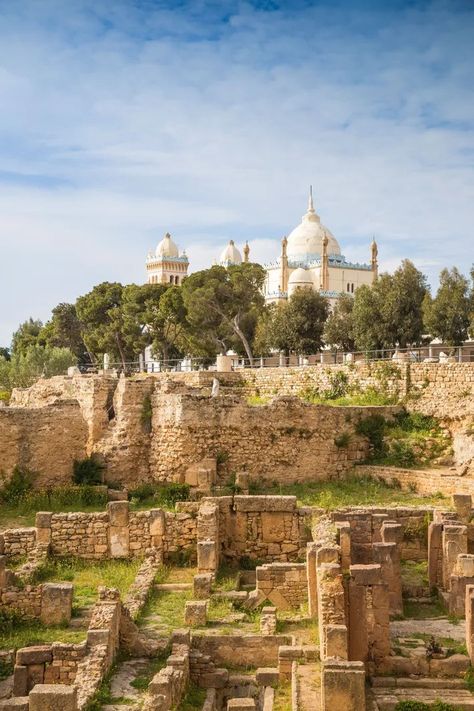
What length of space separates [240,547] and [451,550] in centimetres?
365

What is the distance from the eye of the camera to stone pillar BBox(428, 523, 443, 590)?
17.6 metres

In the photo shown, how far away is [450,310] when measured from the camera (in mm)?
38531

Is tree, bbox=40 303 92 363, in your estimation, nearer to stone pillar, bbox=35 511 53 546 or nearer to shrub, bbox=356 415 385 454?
shrub, bbox=356 415 385 454

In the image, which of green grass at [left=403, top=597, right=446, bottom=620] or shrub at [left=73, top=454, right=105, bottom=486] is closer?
green grass at [left=403, top=597, right=446, bottom=620]

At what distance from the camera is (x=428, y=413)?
88.5 ft

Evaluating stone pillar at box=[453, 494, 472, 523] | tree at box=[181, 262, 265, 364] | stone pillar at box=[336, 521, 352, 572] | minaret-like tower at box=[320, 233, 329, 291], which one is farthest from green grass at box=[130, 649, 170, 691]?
minaret-like tower at box=[320, 233, 329, 291]

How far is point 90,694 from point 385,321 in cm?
3108

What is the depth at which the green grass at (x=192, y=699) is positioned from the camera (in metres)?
12.3

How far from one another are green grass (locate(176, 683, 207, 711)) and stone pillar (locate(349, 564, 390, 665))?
210 cm

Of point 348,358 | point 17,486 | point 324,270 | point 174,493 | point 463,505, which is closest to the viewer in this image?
point 463,505

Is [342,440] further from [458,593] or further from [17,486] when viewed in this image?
[458,593]

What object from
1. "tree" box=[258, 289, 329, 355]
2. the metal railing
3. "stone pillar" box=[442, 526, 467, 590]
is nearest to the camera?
"stone pillar" box=[442, 526, 467, 590]

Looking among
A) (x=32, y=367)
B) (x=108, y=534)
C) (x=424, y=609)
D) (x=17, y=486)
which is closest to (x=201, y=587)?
(x=108, y=534)

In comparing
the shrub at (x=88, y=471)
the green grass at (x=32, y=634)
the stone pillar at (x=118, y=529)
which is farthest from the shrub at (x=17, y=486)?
the green grass at (x=32, y=634)
